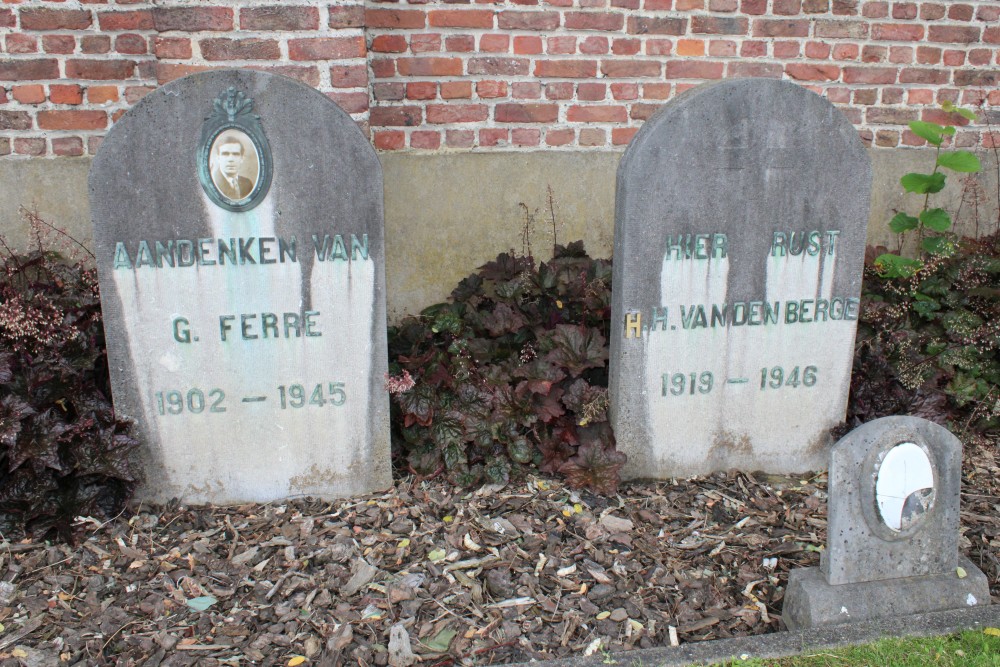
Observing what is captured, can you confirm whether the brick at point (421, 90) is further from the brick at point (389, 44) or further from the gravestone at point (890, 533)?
the gravestone at point (890, 533)

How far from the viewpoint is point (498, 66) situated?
13.0ft

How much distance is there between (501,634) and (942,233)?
3.49 meters

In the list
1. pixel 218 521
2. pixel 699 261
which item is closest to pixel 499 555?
pixel 218 521

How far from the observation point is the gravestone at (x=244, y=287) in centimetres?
272

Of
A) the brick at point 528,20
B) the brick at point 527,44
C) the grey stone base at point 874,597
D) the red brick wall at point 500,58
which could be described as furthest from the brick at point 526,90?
the grey stone base at point 874,597

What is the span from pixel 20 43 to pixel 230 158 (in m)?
1.72

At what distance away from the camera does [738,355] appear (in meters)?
3.21

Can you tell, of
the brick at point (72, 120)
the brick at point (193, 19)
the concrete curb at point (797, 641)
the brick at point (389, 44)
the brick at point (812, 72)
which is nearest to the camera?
the concrete curb at point (797, 641)

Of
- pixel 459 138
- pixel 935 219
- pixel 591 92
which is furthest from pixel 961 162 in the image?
pixel 459 138

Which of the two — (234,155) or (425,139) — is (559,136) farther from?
(234,155)

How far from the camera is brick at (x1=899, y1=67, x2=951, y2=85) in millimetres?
4371

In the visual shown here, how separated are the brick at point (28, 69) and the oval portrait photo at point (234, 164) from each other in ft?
5.13

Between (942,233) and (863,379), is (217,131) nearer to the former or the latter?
(863,379)

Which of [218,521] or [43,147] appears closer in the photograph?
[218,521]
